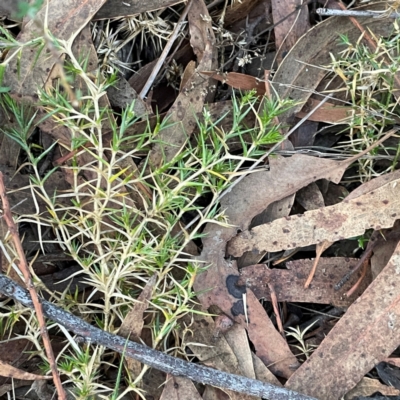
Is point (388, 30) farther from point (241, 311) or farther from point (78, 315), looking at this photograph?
point (78, 315)

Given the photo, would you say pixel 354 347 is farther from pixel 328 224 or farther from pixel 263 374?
pixel 328 224

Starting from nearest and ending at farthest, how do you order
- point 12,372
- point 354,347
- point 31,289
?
point 31,289
point 12,372
point 354,347

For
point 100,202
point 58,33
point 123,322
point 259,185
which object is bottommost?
point 123,322

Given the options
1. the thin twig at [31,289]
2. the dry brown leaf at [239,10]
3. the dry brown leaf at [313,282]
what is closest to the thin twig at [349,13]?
the dry brown leaf at [239,10]

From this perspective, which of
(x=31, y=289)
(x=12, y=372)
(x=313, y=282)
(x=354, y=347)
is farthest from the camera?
(x=313, y=282)

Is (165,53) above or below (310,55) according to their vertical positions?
above

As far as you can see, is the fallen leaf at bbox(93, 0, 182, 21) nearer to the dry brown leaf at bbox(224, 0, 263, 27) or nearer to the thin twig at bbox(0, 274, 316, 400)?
the dry brown leaf at bbox(224, 0, 263, 27)

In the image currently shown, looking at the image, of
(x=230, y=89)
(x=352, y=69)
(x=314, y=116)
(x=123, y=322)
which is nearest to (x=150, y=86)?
(x=230, y=89)

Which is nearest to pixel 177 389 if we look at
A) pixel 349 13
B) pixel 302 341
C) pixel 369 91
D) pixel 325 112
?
pixel 302 341
